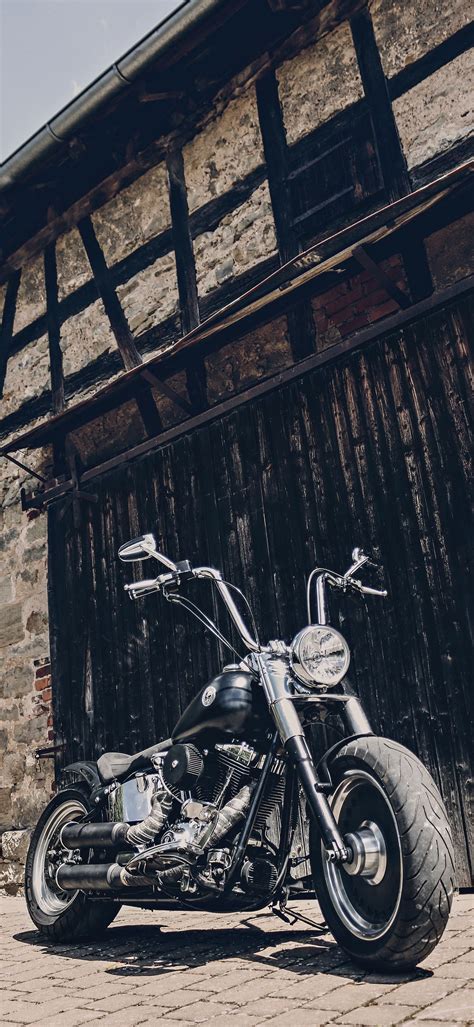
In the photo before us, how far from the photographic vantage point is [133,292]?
6648mm

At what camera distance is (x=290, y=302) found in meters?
5.04

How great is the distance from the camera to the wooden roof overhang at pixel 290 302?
422cm

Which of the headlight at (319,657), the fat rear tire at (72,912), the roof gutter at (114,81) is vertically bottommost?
the fat rear tire at (72,912)

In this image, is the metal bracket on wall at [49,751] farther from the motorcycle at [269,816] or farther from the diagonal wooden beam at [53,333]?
the diagonal wooden beam at [53,333]

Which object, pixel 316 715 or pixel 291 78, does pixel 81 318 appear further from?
pixel 316 715

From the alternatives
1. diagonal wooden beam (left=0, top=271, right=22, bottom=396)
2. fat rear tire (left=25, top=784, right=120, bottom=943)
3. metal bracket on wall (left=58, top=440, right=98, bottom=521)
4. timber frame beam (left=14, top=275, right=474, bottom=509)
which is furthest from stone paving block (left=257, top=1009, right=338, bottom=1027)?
diagonal wooden beam (left=0, top=271, right=22, bottom=396)

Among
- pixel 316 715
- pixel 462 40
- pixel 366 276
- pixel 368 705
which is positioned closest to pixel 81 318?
pixel 366 276

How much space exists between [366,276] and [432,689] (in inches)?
97.8

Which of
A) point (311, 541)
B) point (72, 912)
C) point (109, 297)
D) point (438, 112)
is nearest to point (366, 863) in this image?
point (72, 912)

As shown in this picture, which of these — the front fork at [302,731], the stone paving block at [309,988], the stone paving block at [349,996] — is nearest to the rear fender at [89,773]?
the front fork at [302,731]

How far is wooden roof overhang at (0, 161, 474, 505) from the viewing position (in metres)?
4.22

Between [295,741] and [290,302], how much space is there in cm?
303

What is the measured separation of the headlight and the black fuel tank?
229 mm

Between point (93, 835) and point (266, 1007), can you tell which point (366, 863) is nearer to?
point (266, 1007)
